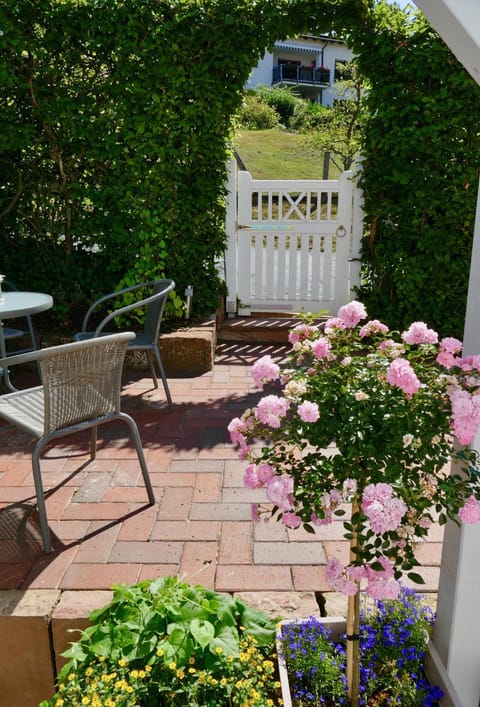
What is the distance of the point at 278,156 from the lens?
21000mm

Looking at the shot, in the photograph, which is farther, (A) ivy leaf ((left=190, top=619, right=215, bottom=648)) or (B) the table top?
(B) the table top

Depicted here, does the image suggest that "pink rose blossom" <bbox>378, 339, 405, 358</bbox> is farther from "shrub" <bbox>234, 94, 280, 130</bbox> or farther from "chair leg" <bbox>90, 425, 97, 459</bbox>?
"shrub" <bbox>234, 94, 280, 130</bbox>

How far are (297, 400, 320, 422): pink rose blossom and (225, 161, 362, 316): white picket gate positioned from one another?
4192mm

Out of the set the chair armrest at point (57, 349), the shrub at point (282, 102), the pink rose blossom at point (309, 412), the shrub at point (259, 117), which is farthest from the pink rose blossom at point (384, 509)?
the shrub at point (282, 102)

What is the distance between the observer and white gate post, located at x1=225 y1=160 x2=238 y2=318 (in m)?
5.61

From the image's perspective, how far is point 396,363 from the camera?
1417 millimetres

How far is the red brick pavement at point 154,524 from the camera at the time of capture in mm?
2277

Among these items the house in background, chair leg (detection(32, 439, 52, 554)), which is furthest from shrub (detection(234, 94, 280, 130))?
chair leg (detection(32, 439, 52, 554))

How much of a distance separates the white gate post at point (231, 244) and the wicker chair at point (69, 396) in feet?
10.7

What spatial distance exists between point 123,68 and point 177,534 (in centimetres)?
363

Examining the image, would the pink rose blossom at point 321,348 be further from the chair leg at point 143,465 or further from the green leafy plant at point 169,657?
the chair leg at point 143,465

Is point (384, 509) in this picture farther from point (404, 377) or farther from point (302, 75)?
point (302, 75)

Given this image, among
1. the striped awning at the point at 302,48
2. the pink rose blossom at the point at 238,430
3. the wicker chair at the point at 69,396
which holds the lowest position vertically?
the wicker chair at the point at 69,396

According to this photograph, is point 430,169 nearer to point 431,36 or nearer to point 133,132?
point 431,36
